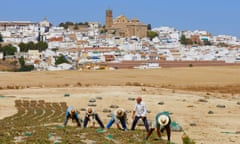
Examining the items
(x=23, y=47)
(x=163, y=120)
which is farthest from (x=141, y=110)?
(x=23, y=47)

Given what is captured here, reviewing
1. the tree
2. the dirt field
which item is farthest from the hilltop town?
the dirt field

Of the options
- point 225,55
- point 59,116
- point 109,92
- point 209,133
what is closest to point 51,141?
point 209,133

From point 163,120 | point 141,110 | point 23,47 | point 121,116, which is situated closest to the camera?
point 163,120

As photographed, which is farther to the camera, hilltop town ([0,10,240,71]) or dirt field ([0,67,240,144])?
hilltop town ([0,10,240,71])

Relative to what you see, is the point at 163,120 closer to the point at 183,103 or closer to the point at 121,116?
the point at 121,116

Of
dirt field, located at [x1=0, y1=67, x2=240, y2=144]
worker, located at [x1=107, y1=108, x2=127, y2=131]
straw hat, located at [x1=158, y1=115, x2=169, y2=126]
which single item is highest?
straw hat, located at [x1=158, y1=115, x2=169, y2=126]

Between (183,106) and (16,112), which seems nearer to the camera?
(16,112)

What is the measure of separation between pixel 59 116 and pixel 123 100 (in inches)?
456

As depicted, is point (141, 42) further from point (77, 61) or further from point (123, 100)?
point (123, 100)

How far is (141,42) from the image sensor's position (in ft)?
620

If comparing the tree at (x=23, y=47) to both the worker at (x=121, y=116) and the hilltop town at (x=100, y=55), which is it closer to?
the hilltop town at (x=100, y=55)

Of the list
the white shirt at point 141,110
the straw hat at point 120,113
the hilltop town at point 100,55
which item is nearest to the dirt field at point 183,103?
the white shirt at point 141,110

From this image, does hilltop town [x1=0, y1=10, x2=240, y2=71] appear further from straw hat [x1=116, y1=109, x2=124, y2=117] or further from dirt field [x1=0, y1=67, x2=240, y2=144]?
straw hat [x1=116, y1=109, x2=124, y2=117]

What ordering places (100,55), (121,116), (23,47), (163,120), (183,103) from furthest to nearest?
(23,47)
(100,55)
(183,103)
(121,116)
(163,120)
